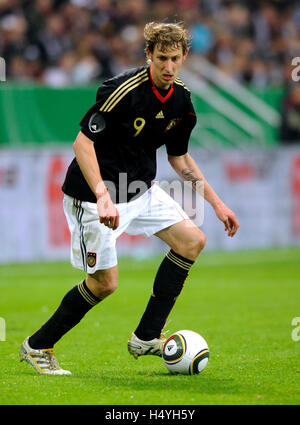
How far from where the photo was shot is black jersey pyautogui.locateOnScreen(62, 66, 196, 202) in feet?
16.9

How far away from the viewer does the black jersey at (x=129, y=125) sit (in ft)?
16.9

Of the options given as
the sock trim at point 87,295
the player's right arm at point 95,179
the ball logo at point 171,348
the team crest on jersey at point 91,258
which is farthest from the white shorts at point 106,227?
the ball logo at point 171,348

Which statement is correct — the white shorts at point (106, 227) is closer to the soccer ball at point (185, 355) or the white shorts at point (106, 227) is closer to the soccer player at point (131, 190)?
the soccer player at point (131, 190)

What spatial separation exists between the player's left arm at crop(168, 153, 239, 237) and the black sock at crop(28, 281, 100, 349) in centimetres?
103

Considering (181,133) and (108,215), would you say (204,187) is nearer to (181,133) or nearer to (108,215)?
(181,133)

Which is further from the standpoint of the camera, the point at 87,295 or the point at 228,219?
the point at 228,219

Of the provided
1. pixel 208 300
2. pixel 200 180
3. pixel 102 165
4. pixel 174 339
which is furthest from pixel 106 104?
pixel 208 300

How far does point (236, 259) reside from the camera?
13648 millimetres

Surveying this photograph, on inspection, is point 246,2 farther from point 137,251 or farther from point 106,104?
point 106,104

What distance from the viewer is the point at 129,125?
17.3 feet

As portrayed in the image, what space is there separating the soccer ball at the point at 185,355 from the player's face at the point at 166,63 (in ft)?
5.57

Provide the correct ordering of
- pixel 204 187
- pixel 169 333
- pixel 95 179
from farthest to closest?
pixel 169 333
pixel 204 187
pixel 95 179

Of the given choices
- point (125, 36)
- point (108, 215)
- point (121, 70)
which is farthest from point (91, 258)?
point (125, 36)

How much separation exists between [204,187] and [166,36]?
1.14m
